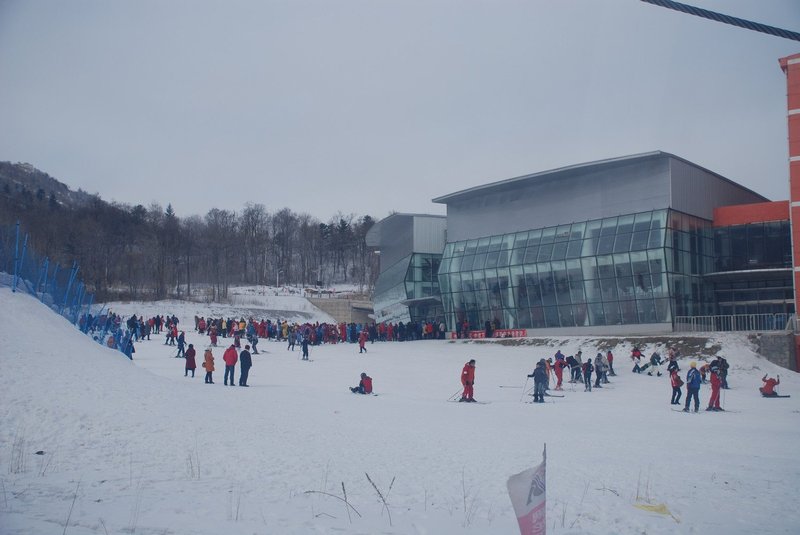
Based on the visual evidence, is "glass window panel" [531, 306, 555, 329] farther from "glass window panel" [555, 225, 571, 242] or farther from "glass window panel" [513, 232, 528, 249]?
"glass window panel" [555, 225, 571, 242]

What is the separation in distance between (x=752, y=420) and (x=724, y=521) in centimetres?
1118

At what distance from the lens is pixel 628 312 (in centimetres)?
4044

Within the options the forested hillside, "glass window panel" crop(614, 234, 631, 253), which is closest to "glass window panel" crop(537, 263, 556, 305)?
"glass window panel" crop(614, 234, 631, 253)

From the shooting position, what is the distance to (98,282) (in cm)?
6391

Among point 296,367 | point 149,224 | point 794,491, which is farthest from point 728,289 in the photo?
point 149,224

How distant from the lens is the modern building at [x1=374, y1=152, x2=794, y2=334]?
3941 centimetres

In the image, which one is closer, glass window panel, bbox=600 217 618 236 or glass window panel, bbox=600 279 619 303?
glass window panel, bbox=600 279 619 303

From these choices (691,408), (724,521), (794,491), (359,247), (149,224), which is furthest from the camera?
(359,247)

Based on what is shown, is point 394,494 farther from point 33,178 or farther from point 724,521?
point 33,178

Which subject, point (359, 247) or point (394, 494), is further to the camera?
point (359, 247)

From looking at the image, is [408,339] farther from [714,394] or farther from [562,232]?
[714,394]

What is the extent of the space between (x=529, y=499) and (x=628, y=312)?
3790 centimetres

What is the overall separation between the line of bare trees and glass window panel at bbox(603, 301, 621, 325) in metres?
36.4

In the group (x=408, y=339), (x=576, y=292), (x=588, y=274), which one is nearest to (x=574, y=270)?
(x=588, y=274)
